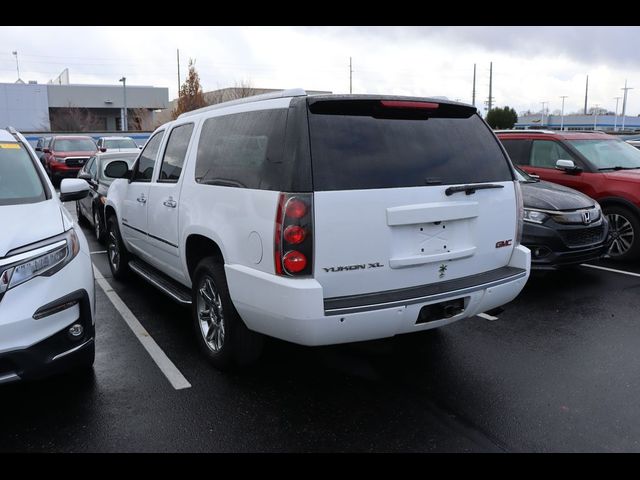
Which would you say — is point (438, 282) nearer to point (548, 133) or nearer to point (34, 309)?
point (34, 309)

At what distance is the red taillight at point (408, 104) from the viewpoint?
3553 millimetres

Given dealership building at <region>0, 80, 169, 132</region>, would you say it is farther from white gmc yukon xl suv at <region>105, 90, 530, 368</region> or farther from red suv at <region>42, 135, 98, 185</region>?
white gmc yukon xl suv at <region>105, 90, 530, 368</region>

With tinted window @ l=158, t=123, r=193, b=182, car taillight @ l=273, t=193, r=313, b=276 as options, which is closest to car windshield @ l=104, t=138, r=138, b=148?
tinted window @ l=158, t=123, r=193, b=182

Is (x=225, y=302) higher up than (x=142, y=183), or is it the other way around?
(x=142, y=183)

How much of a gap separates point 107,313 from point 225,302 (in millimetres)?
2246

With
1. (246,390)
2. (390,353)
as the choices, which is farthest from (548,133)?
(246,390)

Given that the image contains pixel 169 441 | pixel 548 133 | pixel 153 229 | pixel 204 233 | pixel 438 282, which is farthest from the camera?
pixel 548 133

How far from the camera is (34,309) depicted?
3086 mm

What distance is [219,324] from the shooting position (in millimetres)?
4020

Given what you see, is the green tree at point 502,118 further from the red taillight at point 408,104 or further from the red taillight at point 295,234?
the red taillight at point 295,234

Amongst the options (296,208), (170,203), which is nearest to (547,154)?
(170,203)

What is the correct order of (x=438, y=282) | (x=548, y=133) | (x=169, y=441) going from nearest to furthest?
(x=169, y=441), (x=438, y=282), (x=548, y=133)

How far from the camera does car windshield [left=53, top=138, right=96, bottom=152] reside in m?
20.3

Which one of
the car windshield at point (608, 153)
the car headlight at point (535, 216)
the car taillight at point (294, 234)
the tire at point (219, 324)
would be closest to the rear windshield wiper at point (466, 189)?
the car taillight at point (294, 234)
